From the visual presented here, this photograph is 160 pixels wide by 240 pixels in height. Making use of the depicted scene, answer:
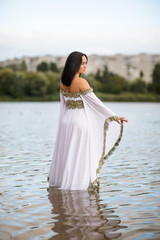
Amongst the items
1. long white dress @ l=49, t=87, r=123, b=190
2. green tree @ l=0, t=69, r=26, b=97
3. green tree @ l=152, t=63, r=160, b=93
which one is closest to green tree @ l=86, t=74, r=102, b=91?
green tree @ l=0, t=69, r=26, b=97

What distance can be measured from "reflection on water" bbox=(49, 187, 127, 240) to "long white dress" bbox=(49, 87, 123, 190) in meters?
0.26

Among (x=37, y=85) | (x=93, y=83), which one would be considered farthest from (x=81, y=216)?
(x=37, y=85)

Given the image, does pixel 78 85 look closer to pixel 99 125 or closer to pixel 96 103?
pixel 96 103

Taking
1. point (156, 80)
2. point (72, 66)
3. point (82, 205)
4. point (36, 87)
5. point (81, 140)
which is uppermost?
point (72, 66)

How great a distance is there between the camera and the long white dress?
6.73 m

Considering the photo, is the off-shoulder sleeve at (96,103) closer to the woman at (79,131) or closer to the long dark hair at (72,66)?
the woman at (79,131)

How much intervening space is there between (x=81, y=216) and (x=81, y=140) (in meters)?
1.71

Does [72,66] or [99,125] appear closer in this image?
[72,66]

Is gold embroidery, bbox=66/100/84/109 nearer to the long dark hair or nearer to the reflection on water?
the long dark hair

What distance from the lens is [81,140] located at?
6746 millimetres

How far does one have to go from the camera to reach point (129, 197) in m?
6.38

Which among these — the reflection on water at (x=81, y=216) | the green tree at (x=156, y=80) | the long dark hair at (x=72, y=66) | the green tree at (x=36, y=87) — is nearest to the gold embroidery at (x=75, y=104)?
the long dark hair at (x=72, y=66)

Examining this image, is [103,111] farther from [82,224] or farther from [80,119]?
[82,224]

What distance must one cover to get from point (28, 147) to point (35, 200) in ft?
22.5
